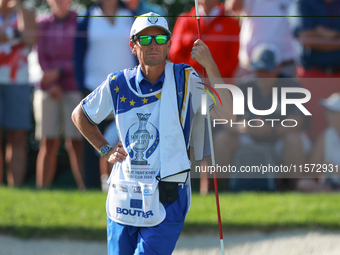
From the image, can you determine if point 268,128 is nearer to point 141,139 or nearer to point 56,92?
point 56,92

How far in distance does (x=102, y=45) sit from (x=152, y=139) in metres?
4.03

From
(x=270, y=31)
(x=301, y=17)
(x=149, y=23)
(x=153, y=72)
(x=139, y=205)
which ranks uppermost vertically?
(x=301, y=17)

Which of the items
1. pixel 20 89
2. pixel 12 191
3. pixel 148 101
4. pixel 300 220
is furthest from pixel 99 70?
pixel 148 101

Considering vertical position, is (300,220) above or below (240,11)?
below

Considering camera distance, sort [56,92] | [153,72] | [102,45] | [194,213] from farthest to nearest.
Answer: [56,92]
[102,45]
[194,213]
[153,72]

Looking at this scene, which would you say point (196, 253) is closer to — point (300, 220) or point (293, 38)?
point (300, 220)

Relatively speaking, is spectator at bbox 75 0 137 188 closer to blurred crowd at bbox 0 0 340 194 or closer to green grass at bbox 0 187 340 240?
blurred crowd at bbox 0 0 340 194

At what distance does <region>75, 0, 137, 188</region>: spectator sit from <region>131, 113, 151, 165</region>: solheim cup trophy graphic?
374cm

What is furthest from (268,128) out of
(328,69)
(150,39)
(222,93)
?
(150,39)

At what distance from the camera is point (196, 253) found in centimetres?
556

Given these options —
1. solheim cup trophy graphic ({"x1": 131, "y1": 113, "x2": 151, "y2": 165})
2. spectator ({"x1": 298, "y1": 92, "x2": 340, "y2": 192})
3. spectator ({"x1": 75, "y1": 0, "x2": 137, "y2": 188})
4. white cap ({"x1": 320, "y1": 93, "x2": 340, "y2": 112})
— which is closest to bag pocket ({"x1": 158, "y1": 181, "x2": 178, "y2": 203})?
solheim cup trophy graphic ({"x1": 131, "y1": 113, "x2": 151, "y2": 165})

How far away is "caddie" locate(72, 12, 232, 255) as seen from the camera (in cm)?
312

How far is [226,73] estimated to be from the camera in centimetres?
673

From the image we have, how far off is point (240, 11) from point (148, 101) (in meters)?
4.52
